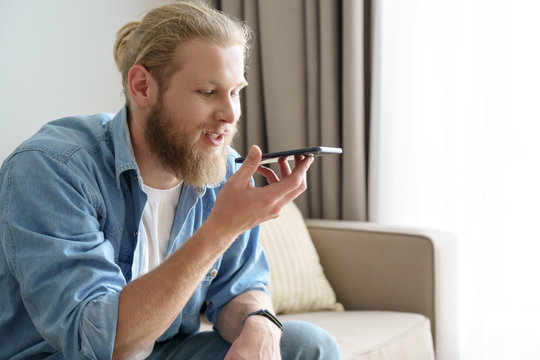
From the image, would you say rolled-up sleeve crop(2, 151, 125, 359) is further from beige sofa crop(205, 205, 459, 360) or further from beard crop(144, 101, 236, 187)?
beige sofa crop(205, 205, 459, 360)

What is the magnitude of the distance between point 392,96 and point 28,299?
5.24 ft

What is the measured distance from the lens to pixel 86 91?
222cm

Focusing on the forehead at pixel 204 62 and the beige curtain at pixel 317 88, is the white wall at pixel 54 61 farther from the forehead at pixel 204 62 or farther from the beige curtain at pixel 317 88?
the forehead at pixel 204 62

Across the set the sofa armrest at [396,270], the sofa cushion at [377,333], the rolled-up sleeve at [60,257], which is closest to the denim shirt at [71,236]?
the rolled-up sleeve at [60,257]

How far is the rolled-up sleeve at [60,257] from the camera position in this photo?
3.43 feet

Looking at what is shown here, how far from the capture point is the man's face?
4.08 feet

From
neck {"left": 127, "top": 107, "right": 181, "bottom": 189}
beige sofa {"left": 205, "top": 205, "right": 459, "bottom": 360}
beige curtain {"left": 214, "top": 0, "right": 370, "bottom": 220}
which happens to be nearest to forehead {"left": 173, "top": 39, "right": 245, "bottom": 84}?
neck {"left": 127, "top": 107, "right": 181, "bottom": 189}

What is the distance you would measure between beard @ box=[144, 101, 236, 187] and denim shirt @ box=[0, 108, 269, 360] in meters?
Answer: 0.05

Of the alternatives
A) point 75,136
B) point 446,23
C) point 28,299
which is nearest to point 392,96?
point 446,23

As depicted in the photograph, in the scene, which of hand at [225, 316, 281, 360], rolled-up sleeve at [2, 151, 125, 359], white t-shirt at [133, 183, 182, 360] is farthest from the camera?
white t-shirt at [133, 183, 182, 360]

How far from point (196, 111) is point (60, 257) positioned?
0.36m

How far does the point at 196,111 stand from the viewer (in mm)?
1243

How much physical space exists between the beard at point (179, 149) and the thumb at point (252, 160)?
0.19 m

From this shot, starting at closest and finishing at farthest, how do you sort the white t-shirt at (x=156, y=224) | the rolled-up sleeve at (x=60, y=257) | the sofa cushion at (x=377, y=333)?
the rolled-up sleeve at (x=60, y=257) < the white t-shirt at (x=156, y=224) < the sofa cushion at (x=377, y=333)
